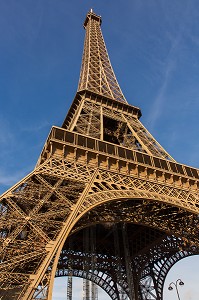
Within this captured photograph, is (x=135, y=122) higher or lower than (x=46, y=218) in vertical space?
higher

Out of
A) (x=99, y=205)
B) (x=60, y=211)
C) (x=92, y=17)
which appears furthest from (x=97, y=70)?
(x=60, y=211)

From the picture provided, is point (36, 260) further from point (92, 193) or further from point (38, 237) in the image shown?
point (92, 193)

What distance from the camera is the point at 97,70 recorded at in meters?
38.5

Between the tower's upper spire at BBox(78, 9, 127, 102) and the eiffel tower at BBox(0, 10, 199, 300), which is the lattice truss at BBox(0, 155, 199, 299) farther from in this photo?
the tower's upper spire at BBox(78, 9, 127, 102)

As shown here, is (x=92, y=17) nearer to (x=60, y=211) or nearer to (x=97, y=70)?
(x=97, y=70)

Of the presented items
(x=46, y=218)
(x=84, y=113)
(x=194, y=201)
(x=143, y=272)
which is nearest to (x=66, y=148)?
(x=46, y=218)

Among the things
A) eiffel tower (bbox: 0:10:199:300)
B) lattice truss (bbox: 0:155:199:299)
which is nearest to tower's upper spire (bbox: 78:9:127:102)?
eiffel tower (bbox: 0:10:199:300)

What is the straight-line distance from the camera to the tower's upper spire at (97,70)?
34672 mm

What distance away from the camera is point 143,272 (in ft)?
96.1

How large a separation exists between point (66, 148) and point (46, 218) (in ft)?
20.0

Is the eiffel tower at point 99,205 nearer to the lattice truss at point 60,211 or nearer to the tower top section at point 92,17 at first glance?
the lattice truss at point 60,211

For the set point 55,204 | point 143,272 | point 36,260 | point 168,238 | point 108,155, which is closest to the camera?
point 36,260

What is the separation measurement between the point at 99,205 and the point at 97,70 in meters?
25.7

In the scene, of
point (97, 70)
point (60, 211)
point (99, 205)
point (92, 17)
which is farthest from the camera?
point (92, 17)
